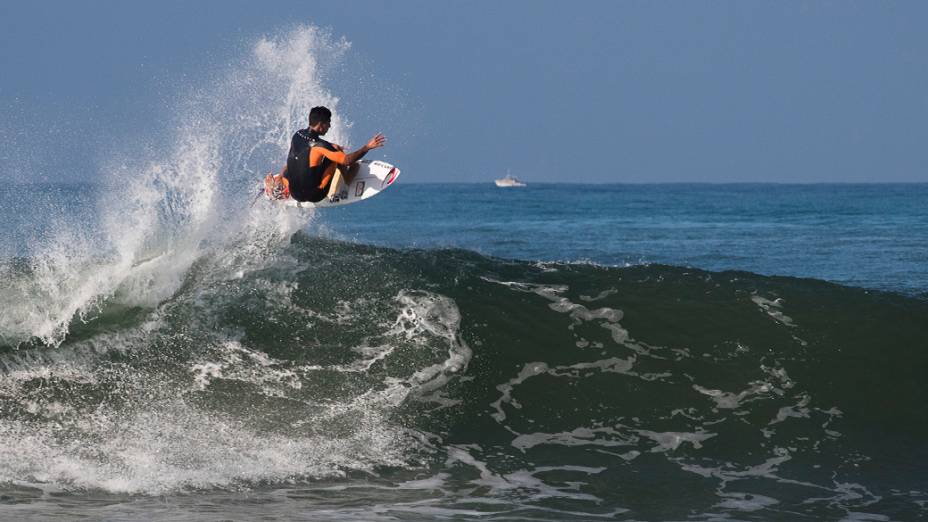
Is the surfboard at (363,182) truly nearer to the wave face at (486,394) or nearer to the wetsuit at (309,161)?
the wetsuit at (309,161)

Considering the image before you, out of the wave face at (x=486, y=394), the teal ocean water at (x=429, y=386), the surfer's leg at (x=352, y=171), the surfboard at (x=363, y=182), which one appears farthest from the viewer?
the surfer's leg at (x=352, y=171)

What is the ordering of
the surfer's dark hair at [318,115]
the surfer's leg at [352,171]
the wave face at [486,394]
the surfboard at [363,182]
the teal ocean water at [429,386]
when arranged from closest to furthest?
1. the teal ocean water at [429,386]
2. the wave face at [486,394]
3. the surfer's dark hair at [318,115]
4. the surfboard at [363,182]
5. the surfer's leg at [352,171]

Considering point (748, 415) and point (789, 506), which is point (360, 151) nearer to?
point (748, 415)

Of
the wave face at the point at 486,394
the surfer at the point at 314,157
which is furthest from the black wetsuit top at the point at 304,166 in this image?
the wave face at the point at 486,394

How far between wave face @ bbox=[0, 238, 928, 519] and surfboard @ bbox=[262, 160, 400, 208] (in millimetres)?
1173

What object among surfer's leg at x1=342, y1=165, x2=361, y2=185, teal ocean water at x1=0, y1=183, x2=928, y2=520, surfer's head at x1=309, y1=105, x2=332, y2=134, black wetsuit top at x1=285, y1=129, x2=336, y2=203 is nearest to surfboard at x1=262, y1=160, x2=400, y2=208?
surfer's leg at x1=342, y1=165, x2=361, y2=185

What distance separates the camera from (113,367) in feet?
36.3

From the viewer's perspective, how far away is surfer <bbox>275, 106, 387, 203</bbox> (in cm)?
1214

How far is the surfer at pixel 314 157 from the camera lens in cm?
1214

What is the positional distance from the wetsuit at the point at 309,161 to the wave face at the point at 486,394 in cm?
155

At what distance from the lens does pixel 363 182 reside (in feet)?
43.4

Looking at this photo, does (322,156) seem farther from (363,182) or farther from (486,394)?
(486,394)

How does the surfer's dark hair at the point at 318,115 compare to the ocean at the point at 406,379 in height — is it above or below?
above

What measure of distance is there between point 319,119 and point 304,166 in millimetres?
609
